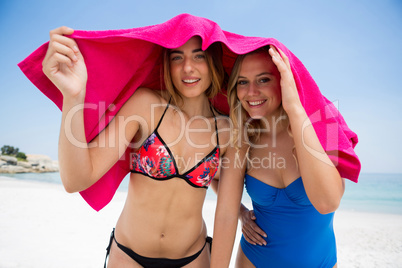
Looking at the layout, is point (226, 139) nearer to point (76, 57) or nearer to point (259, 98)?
point (259, 98)

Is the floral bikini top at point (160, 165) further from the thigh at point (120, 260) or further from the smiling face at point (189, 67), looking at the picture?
the thigh at point (120, 260)

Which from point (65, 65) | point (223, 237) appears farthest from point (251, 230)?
point (65, 65)

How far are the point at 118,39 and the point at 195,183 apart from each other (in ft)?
3.68

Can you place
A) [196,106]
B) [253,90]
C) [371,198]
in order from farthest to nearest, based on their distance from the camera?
[371,198], [196,106], [253,90]

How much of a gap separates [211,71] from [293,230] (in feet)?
4.40

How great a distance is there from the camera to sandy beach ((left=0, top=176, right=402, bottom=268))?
5227mm

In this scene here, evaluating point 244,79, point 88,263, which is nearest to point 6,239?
point 88,263

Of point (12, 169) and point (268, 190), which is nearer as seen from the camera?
point (268, 190)

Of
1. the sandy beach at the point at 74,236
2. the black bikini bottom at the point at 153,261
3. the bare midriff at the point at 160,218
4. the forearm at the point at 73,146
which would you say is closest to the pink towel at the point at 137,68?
the forearm at the point at 73,146

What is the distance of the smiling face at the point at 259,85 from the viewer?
6.75 ft

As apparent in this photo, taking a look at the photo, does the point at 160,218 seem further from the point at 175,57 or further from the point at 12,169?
the point at 12,169

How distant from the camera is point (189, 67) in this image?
6.59 ft

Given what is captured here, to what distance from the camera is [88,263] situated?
5102mm

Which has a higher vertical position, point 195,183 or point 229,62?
point 229,62
